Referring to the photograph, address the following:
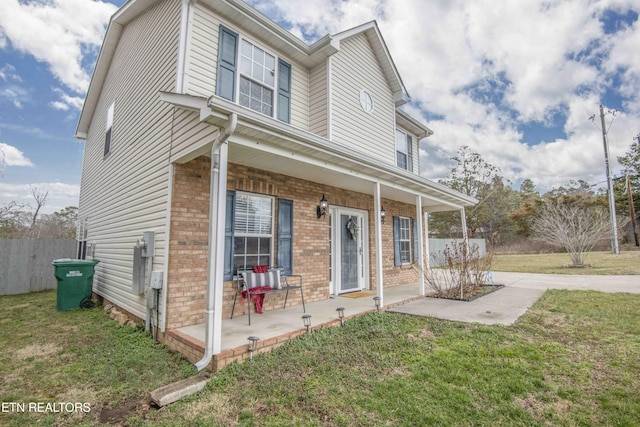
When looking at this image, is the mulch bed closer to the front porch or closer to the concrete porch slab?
the concrete porch slab

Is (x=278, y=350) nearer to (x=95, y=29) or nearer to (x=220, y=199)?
(x=220, y=199)

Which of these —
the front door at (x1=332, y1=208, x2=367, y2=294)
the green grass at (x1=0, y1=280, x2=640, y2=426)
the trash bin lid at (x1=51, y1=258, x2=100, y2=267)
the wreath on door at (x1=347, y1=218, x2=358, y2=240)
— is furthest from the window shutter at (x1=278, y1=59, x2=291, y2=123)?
the trash bin lid at (x1=51, y1=258, x2=100, y2=267)

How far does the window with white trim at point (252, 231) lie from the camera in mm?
5211

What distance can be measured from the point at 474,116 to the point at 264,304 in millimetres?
19966

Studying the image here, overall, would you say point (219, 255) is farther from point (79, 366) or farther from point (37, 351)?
point (37, 351)

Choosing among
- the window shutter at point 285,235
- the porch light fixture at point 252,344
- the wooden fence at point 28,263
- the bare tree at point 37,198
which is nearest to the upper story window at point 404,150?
the window shutter at point 285,235

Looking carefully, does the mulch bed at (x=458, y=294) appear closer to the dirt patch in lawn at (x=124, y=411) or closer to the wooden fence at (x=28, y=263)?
the dirt patch in lawn at (x=124, y=411)

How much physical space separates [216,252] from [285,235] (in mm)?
2529

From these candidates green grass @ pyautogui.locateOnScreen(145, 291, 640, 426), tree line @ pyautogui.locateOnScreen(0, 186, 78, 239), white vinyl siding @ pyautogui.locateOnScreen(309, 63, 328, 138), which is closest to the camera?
green grass @ pyautogui.locateOnScreen(145, 291, 640, 426)

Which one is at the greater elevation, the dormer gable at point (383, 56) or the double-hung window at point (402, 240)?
the dormer gable at point (383, 56)

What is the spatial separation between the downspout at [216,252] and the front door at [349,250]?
4.08 m

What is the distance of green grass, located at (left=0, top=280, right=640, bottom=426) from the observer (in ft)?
8.31

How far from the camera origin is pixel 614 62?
14.8 meters

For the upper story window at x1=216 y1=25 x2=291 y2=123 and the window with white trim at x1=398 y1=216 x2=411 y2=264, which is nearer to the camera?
the upper story window at x1=216 y1=25 x2=291 y2=123
